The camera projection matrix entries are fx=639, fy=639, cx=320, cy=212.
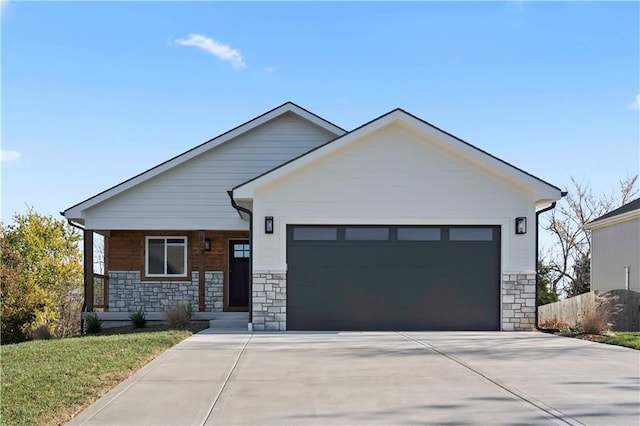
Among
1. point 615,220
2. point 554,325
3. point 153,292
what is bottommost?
point 554,325

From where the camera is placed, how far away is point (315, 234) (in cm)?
1498

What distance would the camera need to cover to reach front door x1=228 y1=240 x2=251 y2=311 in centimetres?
1984

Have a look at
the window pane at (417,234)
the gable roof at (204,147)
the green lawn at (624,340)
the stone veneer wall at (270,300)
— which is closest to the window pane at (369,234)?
the window pane at (417,234)

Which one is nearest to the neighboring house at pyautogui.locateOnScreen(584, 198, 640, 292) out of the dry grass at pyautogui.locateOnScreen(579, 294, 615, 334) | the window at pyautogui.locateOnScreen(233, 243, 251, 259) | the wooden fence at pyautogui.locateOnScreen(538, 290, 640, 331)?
the wooden fence at pyautogui.locateOnScreen(538, 290, 640, 331)

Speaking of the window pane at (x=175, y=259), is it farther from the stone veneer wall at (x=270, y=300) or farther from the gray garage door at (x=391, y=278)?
the gray garage door at (x=391, y=278)

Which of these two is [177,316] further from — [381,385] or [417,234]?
[381,385]

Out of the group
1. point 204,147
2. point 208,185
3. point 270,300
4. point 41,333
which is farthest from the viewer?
point 208,185

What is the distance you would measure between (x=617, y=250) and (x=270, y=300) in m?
15.4

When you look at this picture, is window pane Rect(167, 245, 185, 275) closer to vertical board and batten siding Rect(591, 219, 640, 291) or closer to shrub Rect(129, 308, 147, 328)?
shrub Rect(129, 308, 147, 328)

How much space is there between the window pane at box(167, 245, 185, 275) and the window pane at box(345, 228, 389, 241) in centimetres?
704

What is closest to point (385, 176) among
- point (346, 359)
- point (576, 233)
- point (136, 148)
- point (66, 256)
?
point (346, 359)

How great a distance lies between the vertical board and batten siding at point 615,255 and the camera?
888 inches

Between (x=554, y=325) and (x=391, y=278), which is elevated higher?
(x=391, y=278)

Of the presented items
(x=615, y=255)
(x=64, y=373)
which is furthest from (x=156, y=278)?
(x=615, y=255)
